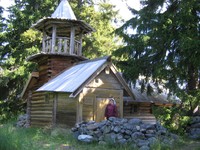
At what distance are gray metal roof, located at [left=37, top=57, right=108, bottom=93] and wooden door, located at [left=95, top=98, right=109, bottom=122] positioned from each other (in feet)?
5.23

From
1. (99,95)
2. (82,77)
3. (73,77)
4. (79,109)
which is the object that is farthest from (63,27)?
(79,109)

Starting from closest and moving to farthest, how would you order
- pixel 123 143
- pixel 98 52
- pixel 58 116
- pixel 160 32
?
pixel 123 143
pixel 160 32
pixel 58 116
pixel 98 52

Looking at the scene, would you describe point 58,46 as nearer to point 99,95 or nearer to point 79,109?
point 99,95

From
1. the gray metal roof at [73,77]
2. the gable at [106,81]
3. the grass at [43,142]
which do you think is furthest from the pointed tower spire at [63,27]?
the grass at [43,142]

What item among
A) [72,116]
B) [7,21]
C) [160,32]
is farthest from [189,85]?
[7,21]

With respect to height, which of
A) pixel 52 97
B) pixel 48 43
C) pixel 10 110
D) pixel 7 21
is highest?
pixel 7 21

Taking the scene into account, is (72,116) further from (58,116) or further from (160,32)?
(160,32)

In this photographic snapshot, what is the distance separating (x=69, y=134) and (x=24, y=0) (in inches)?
798

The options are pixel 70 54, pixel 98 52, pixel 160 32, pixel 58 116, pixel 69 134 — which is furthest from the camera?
pixel 98 52

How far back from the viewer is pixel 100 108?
17.4 metres

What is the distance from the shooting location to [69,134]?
15.1 metres

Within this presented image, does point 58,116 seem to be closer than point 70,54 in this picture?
Yes

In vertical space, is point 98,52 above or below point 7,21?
below

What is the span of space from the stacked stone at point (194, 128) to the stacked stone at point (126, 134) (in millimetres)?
2730
